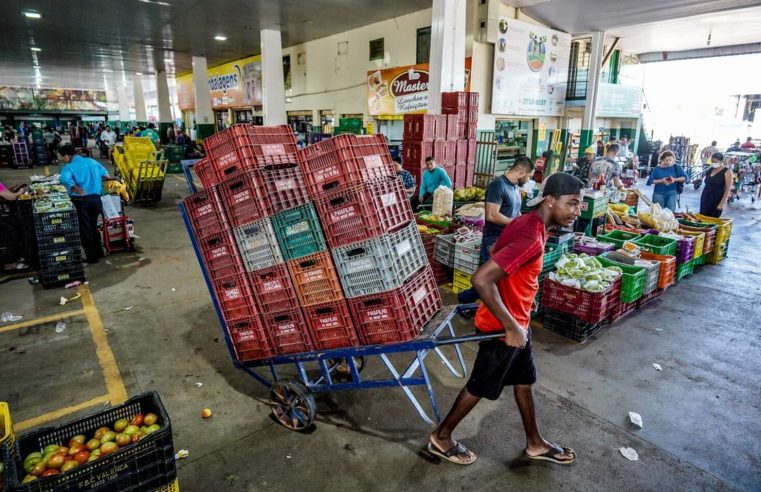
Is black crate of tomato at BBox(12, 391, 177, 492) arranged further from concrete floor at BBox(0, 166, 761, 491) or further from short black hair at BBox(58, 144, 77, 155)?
short black hair at BBox(58, 144, 77, 155)

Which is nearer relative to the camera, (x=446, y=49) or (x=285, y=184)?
(x=285, y=184)

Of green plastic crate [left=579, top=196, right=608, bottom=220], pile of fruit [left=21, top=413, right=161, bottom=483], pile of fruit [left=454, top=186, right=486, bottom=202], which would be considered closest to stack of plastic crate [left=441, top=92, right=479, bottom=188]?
pile of fruit [left=454, top=186, right=486, bottom=202]

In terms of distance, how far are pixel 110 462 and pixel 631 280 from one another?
560 centimetres

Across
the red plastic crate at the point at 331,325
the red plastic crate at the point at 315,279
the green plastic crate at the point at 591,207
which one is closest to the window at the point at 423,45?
the green plastic crate at the point at 591,207

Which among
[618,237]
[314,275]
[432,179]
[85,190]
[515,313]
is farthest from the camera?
[432,179]

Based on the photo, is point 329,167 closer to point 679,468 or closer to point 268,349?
point 268,349

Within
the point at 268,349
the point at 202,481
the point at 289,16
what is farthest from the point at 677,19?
the point at 202,481

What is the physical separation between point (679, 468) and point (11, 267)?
372 inches

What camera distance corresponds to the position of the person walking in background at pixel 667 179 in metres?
8.40

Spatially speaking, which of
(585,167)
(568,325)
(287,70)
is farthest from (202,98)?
(568,325)

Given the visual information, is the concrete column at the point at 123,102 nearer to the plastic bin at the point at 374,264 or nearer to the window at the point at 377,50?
the window at the point at 377,50

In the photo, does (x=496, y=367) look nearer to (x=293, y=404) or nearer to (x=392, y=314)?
(x=392, y=314)

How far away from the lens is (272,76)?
17828 mm

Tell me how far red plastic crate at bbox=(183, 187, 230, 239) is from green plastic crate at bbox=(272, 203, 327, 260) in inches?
18.7
